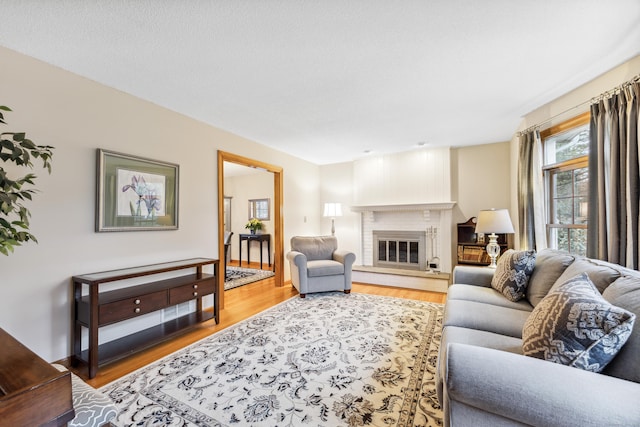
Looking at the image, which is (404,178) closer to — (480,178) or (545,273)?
(480,178)

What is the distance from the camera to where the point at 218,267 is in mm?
3055

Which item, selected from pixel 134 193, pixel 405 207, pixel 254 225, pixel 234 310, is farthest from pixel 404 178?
pixel 134 193

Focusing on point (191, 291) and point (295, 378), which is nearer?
point (295, 378)

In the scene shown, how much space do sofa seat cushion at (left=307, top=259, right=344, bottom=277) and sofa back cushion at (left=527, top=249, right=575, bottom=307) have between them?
2.38m

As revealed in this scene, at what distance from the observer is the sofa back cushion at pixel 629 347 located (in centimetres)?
102

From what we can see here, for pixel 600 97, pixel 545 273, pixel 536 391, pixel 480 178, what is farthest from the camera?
pixel 480 178

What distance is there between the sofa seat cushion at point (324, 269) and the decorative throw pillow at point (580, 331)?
2.88 metres

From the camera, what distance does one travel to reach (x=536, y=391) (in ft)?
3.09

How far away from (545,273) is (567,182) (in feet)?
4.97

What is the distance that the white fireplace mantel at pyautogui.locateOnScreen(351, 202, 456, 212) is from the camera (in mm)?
4484

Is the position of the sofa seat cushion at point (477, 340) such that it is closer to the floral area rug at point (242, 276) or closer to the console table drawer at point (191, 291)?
the console table drawer at point (191, 291)

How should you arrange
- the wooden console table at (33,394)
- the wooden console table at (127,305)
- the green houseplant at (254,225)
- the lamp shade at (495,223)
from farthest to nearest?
the green houseplant at (254,225) → the lamp shade at (495,223) → the wooden console table at (127,305) → the wooden console table at (33,394)

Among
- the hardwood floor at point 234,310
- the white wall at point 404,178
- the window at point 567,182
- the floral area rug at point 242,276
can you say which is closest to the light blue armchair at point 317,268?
the hardwood floor at point 234,310

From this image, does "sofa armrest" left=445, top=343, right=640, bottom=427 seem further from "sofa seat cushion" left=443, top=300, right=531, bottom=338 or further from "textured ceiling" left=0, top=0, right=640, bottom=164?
"textured ceiling" left=0, top=0, right=640, bottom=164
